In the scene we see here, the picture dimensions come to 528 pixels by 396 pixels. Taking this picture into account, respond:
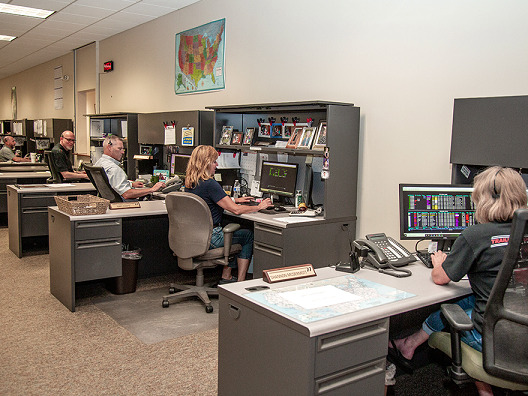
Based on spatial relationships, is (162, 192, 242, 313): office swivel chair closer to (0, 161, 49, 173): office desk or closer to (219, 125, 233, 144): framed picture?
(219, 125, 233, 144): framed picture

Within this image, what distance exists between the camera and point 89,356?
3049 mm

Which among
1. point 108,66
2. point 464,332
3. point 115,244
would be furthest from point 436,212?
point 108,66

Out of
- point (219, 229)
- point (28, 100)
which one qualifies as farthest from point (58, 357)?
point (28, 100)

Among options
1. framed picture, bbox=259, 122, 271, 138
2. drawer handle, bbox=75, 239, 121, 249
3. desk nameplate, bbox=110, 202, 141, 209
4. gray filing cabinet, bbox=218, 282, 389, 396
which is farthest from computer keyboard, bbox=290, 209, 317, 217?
gray filing cabinet, bbox=218, 282, 389, 396

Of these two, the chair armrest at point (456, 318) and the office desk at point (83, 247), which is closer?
the chair armrest at point (456, 318)

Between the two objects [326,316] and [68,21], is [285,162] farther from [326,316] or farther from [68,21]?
[68,21]

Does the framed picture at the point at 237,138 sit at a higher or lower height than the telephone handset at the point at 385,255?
higher

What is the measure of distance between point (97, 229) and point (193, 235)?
30.5 inches

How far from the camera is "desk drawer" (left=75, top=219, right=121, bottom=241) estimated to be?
3.75 m

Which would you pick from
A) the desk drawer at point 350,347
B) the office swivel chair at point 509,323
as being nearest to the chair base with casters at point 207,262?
the desk drawer at point 350,347

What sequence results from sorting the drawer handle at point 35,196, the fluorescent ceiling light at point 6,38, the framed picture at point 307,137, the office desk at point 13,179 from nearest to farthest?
the framed picture at point 307,137
the drawer handle at point 35,196
the office desk at point 13,179
the fluorescent ceiling light at point 6,38

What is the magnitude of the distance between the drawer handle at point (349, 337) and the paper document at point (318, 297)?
5.8 inches

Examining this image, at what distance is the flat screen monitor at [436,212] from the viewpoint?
9.40ft

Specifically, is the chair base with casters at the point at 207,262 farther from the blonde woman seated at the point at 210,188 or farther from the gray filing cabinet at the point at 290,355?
the gray filing cabinet at the point at 290,355
